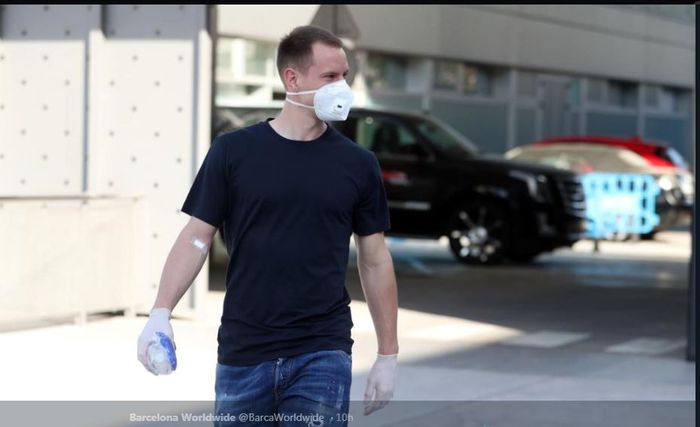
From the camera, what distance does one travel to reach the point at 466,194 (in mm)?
18625

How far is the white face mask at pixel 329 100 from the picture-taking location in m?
4.46

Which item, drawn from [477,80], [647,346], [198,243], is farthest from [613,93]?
[198,243]

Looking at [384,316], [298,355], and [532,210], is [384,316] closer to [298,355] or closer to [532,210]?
[298,355]

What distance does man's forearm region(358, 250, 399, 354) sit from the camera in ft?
15.1

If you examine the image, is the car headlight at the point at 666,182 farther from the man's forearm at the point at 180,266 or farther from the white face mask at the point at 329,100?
the man's forearm at the point at 180,266

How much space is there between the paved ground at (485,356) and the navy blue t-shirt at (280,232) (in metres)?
3.71

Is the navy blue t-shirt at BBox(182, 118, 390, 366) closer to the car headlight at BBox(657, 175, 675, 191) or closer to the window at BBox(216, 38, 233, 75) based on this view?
the car headlight at BBox(657, 175, 675, 191)

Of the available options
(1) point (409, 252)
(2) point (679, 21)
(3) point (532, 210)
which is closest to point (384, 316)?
(3) point (532, 210)

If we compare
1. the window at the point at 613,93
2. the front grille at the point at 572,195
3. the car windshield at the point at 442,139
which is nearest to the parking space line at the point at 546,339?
the front grille at the point at 572,195

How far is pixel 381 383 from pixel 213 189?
29.7 inches

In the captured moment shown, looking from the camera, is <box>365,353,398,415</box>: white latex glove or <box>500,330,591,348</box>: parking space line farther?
<box>500,330,591,348</box>: parking space line

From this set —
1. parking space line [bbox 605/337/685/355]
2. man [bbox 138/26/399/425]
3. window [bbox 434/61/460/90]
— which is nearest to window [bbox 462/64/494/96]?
window [bbox 434/61/460/90]

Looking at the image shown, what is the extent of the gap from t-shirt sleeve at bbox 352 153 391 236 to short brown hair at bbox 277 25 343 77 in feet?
1.13

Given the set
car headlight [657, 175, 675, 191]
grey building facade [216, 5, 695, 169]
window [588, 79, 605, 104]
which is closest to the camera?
car headlight [657, 175, 675, 191]
